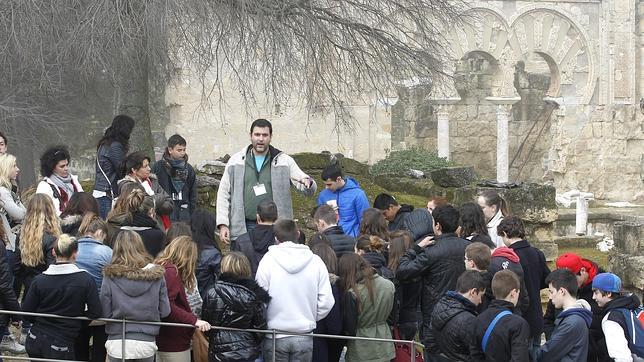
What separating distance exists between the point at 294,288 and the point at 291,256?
237 millimetres

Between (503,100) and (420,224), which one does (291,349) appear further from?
(503,100)

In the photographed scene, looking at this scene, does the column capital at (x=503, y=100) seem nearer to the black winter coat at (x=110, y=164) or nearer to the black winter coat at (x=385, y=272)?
the black winter coat at (x=110, y=164)

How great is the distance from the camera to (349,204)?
13141mm

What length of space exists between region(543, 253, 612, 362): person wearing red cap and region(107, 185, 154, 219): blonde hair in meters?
3.28

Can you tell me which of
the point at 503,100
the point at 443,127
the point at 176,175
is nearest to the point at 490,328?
the point at 176,175

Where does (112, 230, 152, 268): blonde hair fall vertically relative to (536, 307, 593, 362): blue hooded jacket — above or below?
above

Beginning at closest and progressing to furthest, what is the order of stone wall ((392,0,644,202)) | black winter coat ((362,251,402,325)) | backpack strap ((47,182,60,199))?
black winter coat ((362,251,402,325)) < backpack strap ((47,182,60,199)) < stone wall ((392,0,644,202))

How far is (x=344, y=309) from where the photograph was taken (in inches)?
404

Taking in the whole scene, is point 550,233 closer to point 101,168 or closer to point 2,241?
point 101,168

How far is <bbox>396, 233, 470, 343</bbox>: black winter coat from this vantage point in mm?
10477

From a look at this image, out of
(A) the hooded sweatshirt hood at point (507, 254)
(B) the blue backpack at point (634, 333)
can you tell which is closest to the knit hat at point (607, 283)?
(B) the blue backpack at point (634, 333)

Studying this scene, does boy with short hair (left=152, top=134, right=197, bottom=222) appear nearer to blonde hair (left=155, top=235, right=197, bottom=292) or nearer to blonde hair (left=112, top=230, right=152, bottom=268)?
blonde hair (left=155, top=235, right=197, bottom=292)

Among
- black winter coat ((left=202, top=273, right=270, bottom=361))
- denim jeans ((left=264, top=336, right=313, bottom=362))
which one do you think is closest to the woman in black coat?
black winter coat ((left=202, top=273, right=270, bottom=361))

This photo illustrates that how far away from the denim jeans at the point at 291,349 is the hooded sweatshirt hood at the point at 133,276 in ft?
3.28
